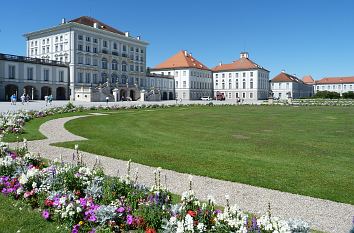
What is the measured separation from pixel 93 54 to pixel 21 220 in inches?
2558

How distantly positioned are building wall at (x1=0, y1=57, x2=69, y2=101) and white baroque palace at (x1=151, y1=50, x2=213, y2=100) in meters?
36.6

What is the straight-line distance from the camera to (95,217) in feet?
15.9

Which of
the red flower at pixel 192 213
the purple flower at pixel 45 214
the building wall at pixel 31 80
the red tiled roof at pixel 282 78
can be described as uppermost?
the red tiled roof at pixel 282 78

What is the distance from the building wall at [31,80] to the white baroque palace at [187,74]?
36597 millimetres

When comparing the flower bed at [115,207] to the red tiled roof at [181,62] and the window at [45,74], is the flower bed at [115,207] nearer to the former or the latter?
the window at [45,74]

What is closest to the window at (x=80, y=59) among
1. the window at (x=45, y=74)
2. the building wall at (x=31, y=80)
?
the building wall at (x=31, y=80)

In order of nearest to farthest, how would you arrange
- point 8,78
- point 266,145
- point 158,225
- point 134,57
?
point 158,225 < point 266,145 < point 8,78 < point 134,57

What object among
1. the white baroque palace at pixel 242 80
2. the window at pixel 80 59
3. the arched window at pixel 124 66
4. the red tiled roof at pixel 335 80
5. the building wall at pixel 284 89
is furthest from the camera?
the red tiled roof at pixel 335 80

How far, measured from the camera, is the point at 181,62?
94.9 metres

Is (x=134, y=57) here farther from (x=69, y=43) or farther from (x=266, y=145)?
(x=266, y=145)

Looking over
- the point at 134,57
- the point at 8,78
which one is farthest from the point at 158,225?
the point at 134,57

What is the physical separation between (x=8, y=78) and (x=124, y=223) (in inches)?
2167

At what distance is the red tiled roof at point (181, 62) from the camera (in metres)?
94.0

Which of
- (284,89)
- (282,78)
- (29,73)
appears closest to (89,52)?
(29,73)
